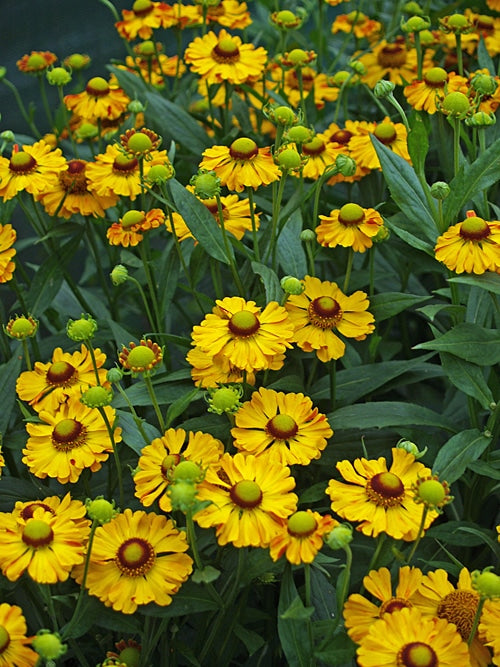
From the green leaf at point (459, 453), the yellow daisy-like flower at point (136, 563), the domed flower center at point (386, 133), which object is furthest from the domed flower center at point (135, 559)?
the domed flower center at point (386, 133)

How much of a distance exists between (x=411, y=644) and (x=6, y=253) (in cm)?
74

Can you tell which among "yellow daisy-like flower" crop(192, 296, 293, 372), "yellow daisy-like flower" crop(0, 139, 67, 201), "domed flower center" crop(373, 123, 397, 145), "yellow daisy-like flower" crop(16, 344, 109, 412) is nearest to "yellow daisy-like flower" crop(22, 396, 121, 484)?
"yellow daisy-like flower" crop(16, 344, 109, 412)

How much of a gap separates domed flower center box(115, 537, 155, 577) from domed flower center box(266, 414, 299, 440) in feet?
0.61

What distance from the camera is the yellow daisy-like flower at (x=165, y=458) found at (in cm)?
99

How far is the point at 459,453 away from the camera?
1087 mm

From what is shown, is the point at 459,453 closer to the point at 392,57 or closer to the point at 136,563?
the point at 136,563

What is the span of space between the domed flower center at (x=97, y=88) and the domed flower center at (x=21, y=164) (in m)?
0.29

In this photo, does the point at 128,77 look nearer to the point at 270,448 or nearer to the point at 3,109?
the point at 270,448

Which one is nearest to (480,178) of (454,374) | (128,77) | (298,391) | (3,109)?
(454,374)

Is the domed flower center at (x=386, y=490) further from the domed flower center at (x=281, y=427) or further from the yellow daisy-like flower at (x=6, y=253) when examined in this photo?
the yellow daisy-like flower at (x=6, y=253)

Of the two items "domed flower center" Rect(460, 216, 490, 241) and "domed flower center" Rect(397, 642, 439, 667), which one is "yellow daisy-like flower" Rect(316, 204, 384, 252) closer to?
"domed flower center" Rect(460, 216, 490, 241)

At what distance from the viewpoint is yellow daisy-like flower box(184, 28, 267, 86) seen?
59.4 inches

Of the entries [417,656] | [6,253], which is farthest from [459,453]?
[6,253]

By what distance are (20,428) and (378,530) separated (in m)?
0.59
